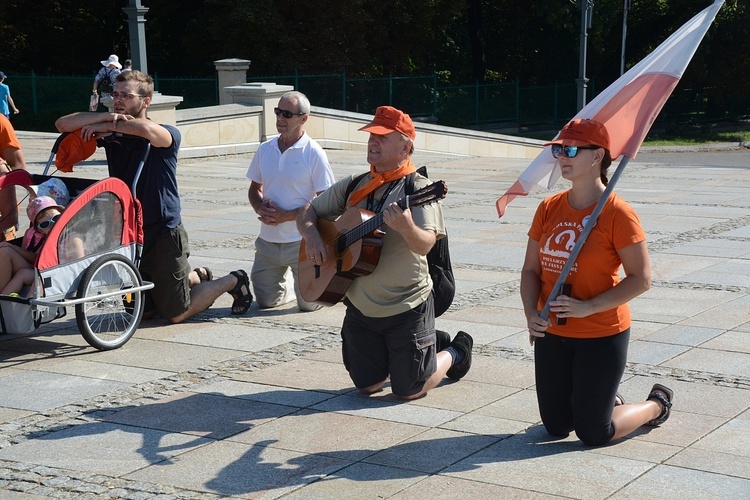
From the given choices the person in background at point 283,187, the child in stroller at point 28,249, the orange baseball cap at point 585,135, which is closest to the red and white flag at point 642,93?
the orange baseball cap at point 585,135

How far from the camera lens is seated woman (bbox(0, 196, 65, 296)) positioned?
6.59 meters

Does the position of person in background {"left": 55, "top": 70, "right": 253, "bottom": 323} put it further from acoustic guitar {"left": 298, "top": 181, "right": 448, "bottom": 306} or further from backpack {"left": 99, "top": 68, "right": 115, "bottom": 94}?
backpack {"left": 99, "top": 68, "right": 115, "bottom": 94}

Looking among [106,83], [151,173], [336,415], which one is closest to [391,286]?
[336,415]

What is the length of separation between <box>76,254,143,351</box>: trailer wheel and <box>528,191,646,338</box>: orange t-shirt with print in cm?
315

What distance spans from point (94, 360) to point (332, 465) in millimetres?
2479

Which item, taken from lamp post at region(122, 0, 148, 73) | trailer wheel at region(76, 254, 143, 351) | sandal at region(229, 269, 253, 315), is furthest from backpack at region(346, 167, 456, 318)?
lamp post at region(122, 0, 148, 73)

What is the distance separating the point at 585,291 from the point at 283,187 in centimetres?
348

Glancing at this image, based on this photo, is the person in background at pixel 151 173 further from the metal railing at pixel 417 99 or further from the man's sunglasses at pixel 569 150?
the metal railing at pixel 417 99

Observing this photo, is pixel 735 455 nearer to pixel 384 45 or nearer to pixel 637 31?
pixel 384 45

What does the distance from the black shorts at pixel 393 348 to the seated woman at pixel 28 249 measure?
2182 millimetres

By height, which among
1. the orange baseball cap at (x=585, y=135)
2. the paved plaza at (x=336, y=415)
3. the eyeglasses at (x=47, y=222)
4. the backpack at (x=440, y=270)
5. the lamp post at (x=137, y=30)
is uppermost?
the lamp post at (x=137, y=30)

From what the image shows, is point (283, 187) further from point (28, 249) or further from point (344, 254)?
point (344, 254)

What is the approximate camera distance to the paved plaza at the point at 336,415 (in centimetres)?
459

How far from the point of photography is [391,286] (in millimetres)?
5617
